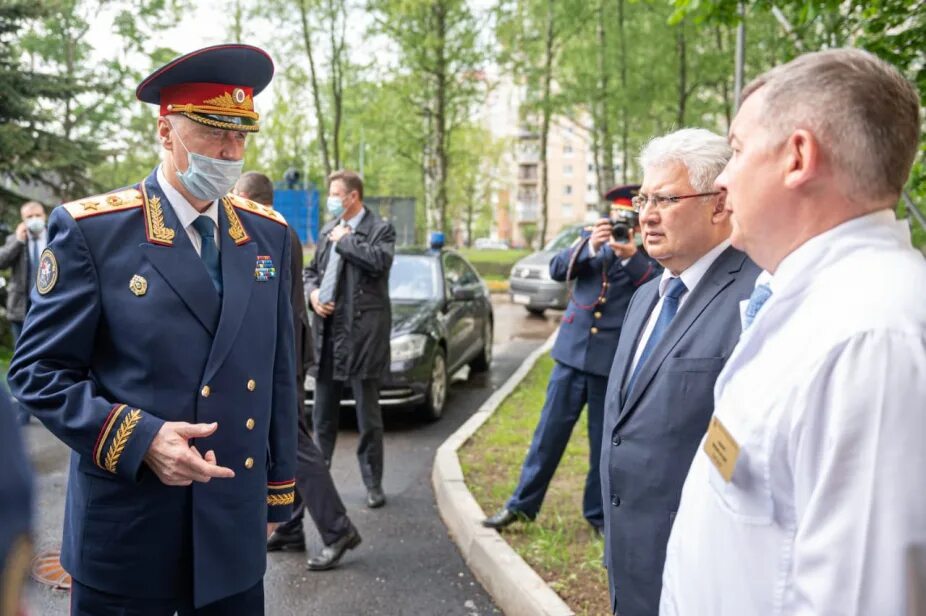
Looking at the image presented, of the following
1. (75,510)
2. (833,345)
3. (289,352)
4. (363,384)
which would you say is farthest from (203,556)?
(363,384)

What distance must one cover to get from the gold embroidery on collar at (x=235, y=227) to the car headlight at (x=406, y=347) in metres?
5.20

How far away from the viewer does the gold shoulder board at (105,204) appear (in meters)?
2.11

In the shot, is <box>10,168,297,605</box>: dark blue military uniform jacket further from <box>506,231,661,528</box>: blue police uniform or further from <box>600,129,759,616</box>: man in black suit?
<box>506,231,661,528</box>: blue police uniform

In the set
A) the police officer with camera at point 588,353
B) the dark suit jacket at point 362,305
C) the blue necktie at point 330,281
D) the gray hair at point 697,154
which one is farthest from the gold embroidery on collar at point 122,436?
the blue necktie at point 330,281

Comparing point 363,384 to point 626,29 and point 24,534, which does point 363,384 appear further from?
point 626,29

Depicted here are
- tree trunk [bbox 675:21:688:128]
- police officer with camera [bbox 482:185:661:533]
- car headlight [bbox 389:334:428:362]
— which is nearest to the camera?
police officer with camera [bbox 482:185:661:533]

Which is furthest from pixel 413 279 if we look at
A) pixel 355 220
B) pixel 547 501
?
pixel 547 501

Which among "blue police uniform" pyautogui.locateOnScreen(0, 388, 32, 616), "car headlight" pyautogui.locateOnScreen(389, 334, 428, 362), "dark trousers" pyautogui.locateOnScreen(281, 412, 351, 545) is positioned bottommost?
"dark trousers" pyautogui.locateOnScreen(281, 412, 351, 545)

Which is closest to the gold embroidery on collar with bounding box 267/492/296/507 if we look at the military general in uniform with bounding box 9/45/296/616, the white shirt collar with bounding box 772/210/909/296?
the military general in uniform with bounding box 9/45/296/616

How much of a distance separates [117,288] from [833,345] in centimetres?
174

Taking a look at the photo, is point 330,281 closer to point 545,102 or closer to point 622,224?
point 622,224

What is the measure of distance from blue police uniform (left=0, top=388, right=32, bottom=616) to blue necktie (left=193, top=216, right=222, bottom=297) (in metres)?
1.38

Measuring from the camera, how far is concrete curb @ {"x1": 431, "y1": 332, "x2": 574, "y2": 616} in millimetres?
3792

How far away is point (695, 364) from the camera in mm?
2279
